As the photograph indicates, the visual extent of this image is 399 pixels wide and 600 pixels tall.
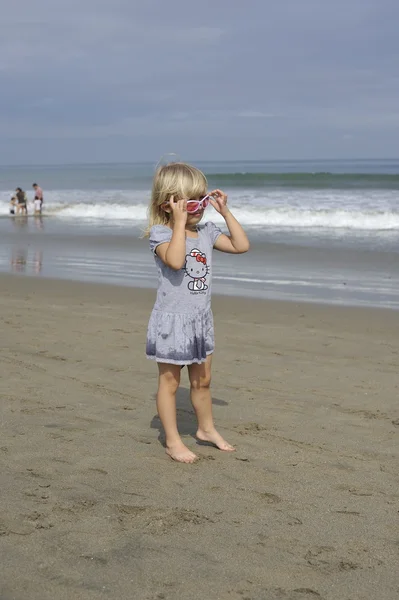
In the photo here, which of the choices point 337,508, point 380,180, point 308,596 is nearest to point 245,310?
point 337,508

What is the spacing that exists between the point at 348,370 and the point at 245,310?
2847 millimetres

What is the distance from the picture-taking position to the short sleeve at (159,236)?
13.4 feet

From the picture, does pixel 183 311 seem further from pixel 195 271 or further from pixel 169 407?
pixel 169 407

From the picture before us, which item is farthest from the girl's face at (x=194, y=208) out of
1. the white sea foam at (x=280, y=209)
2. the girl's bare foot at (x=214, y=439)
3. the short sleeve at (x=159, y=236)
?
the white sea foam at (x=280, y=209)

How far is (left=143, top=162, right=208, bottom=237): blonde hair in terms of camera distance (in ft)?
13.2

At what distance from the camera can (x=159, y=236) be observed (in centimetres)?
407

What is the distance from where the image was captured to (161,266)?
412 cm

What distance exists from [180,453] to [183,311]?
2.42ft

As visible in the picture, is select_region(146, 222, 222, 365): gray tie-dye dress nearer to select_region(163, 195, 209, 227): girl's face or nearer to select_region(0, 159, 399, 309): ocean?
select_region(163, 195, 209, 227): girl's face

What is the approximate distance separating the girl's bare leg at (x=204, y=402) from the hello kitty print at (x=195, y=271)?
0.39m

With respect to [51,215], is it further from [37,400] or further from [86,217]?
[37,400]

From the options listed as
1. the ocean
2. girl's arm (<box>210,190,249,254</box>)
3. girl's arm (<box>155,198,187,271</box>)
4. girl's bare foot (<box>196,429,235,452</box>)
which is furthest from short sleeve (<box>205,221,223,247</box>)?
the ocean

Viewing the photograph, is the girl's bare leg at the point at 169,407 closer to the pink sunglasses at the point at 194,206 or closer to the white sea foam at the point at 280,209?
the pink sunglasses at the point at 194,206

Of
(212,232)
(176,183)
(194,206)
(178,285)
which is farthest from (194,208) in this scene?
(178,285)
